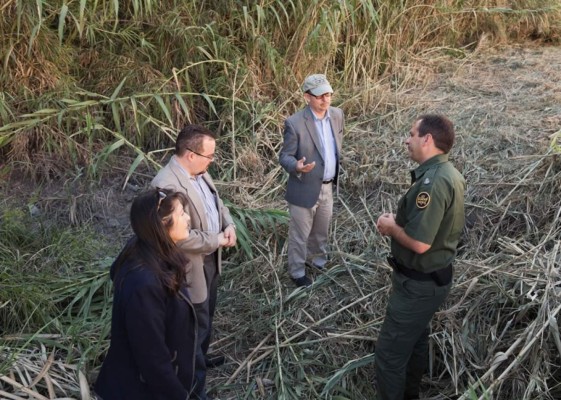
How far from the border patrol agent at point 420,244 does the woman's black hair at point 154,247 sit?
37.9 inches

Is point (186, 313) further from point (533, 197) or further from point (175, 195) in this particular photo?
point (533, 197)

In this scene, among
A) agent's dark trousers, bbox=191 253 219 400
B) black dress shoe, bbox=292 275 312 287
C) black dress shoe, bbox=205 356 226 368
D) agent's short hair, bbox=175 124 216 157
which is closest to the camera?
agent's short hair, bbox=175 124 216 157

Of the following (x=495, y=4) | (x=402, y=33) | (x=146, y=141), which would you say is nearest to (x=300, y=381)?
(x=146, y=141)

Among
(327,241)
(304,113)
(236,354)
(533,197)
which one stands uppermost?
(304,113)

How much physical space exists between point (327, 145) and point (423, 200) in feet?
3.81

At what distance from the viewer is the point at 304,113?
326 cm

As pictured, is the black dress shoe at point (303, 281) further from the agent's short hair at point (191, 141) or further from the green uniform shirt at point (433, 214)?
the agent's short hair at point (191, 141)

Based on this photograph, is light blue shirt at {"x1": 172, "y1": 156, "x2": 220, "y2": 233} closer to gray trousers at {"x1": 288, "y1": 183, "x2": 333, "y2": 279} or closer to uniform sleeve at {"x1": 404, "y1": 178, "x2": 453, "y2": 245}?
gray trousers at {"x1": 288, "y1": 183, "x2": 333, "y2": 279}

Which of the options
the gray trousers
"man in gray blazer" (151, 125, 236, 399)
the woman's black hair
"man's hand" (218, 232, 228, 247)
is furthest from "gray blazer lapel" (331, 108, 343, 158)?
the woman's black hair

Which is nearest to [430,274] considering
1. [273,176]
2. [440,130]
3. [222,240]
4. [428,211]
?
[428,211]

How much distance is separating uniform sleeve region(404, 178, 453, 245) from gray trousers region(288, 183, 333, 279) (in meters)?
1.16

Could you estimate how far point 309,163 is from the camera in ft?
10.6

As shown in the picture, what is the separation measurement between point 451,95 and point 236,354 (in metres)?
3.37

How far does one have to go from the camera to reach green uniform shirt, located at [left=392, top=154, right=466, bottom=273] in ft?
7.38
